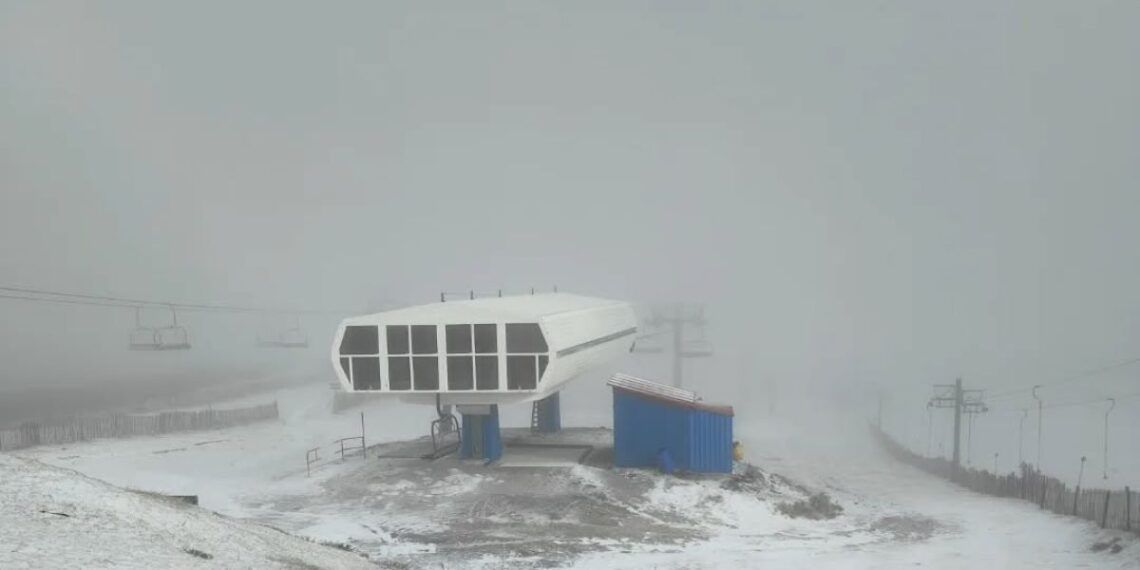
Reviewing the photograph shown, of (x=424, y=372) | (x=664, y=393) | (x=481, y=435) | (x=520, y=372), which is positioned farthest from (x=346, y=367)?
(x=664, y=393)

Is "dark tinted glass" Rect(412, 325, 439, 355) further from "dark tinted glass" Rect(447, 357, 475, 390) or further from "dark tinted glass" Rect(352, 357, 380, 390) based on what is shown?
"dark tinted glass" Rect(352, 357, 380, 390)

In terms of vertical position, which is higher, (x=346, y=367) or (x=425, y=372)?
(x=346, y=367)

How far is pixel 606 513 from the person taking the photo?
1013 inches

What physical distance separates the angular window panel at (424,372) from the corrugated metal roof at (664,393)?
7383 millimetres

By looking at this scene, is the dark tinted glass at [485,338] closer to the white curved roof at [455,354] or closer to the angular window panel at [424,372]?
the white curved roof at [455,354]

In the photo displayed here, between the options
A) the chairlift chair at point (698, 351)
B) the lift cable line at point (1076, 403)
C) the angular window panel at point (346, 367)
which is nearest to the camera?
the angular window panel at point (346, 367)

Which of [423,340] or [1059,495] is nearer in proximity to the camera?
[1059,495]

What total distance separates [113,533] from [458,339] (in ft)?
61.5

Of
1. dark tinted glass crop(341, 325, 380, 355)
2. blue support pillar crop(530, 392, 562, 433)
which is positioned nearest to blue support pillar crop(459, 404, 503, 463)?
dark tinted glass crop(341, 325, 380, 355)

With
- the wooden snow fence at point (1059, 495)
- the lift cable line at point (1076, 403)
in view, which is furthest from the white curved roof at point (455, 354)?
the lift cable line at point (1076, 403)

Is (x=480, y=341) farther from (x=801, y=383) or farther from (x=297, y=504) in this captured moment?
(x=801, y=383)

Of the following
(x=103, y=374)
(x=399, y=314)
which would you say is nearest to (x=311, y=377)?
(x=103, y=374)

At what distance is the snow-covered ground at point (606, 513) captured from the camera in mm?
21031

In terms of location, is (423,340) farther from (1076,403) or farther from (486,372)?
(1076,403)
